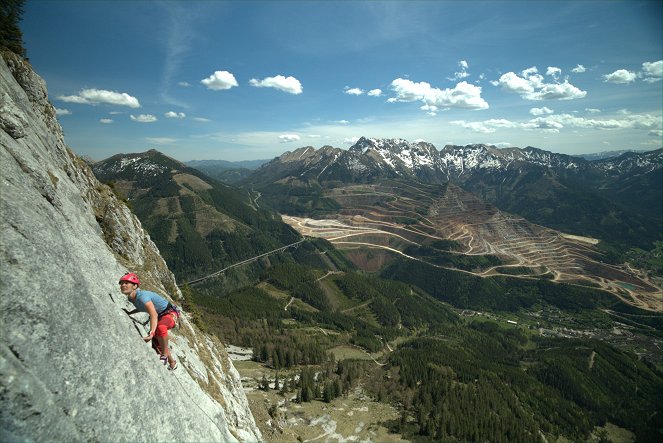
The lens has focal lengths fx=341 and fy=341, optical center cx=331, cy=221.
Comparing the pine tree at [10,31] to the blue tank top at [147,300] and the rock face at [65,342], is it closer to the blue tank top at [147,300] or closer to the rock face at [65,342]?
the rock face at [65,342]

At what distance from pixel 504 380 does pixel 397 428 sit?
109m

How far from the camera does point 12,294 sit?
13.7 m

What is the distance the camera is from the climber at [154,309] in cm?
1795

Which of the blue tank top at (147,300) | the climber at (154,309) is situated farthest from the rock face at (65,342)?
the blue tank top at (147,300)

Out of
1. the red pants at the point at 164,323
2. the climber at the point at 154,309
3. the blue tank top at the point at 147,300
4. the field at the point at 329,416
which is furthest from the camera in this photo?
the field at the point at 329,416

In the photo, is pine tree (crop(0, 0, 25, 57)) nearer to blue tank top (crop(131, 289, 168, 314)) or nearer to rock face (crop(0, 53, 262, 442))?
rock face (crop(0, 53, 262, 442))

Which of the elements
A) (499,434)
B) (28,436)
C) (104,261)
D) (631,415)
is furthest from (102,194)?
(631,415)

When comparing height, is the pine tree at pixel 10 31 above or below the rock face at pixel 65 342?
above

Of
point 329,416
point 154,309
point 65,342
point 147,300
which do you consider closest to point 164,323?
point 154,309

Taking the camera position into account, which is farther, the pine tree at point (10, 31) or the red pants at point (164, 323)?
the pine tree at point (10, 31)

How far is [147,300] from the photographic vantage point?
1891 centimetres

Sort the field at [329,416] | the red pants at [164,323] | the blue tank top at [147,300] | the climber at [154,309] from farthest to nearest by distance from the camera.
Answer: the field at [329,416]
the red pants at [164,323]
the blue tank top at [147,300]
the climber at [154,309]

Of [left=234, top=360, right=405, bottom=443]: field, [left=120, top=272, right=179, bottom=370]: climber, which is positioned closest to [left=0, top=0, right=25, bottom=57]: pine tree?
[left=120, top=272, right=179, bottom=370]: climber

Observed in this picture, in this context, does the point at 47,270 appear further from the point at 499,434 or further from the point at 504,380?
the point at 504,380
